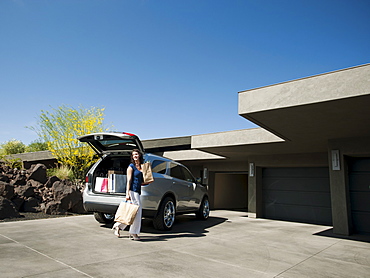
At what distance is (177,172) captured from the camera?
7.23 meters

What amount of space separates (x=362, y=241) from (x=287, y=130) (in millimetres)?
3267

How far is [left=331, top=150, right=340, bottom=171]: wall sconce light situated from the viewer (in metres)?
7.58

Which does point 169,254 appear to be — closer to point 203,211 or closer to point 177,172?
point 177,172

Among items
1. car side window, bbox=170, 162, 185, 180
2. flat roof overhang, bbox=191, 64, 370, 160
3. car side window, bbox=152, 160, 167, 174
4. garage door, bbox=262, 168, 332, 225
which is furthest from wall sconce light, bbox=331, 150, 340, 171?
car side window, bbox=152, 160, 167, 174

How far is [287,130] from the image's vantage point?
6.66 metres

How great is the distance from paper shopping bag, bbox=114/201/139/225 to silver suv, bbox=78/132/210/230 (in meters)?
0.45

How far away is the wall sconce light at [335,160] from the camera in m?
7.58

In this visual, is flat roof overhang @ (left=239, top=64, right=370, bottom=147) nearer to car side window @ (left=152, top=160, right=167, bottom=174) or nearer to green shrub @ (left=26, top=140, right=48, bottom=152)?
car side window @ (left=152, top=160, right=167, bottom=174)

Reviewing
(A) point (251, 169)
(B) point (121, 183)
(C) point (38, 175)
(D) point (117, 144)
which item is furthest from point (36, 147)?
(B) point (121, 183)

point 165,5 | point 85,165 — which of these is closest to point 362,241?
point 165,5

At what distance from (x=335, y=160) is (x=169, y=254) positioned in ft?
19.3

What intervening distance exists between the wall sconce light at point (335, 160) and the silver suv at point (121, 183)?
450cm

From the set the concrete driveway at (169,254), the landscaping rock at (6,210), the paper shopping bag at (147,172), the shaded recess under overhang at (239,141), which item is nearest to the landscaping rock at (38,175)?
the landscaping rock at (6,210)

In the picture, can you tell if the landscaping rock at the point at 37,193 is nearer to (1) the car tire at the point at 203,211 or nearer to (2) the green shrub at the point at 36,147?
(1) the car tire at the point at 203,211
